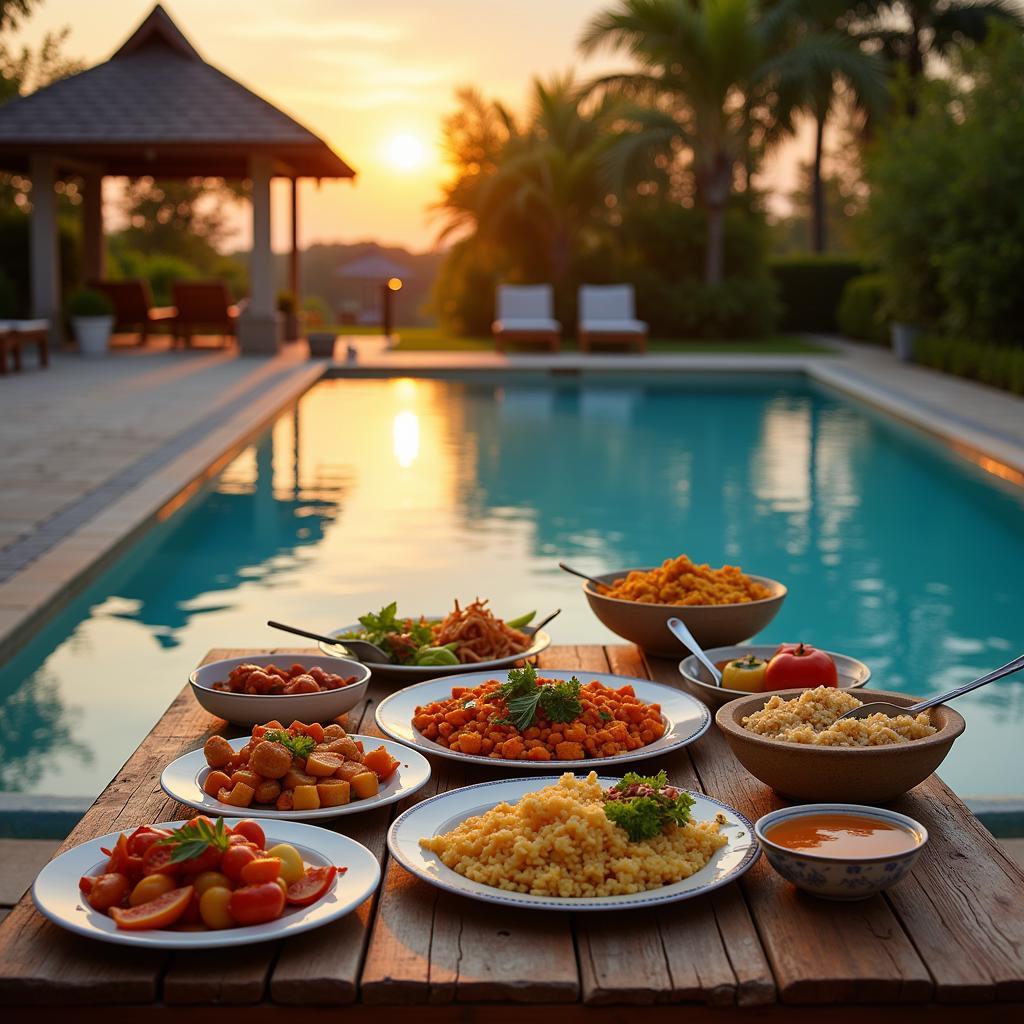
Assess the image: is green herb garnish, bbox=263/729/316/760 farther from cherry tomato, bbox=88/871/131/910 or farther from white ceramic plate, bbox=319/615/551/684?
white ceramic plate, bbox=319/615/551/684

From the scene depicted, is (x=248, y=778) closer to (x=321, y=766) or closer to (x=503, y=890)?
(x=321, y=766)

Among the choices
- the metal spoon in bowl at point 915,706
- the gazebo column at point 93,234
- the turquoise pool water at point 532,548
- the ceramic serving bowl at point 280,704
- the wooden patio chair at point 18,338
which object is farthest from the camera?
the gazebo column at point 93,234

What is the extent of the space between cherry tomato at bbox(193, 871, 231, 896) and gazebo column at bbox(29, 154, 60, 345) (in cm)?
1737

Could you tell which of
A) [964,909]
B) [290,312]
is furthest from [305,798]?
[290,312]

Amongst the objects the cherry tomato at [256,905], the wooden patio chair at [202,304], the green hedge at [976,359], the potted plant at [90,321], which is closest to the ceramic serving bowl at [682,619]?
the cherry tomato at [256,905]

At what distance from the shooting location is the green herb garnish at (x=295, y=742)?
216cm

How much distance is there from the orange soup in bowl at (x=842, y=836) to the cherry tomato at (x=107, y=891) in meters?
0.84

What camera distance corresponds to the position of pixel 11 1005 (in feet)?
5.48

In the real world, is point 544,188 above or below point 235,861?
above

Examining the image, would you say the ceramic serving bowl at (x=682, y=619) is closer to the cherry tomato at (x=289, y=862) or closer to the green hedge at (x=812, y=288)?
the cherry tomato at (x=289, y=862)

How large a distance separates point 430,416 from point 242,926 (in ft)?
38.6

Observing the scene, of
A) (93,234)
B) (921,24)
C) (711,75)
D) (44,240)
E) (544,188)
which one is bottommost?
(44,240)

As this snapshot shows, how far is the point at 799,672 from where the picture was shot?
8.52 feet

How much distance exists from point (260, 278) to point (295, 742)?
16500mm
